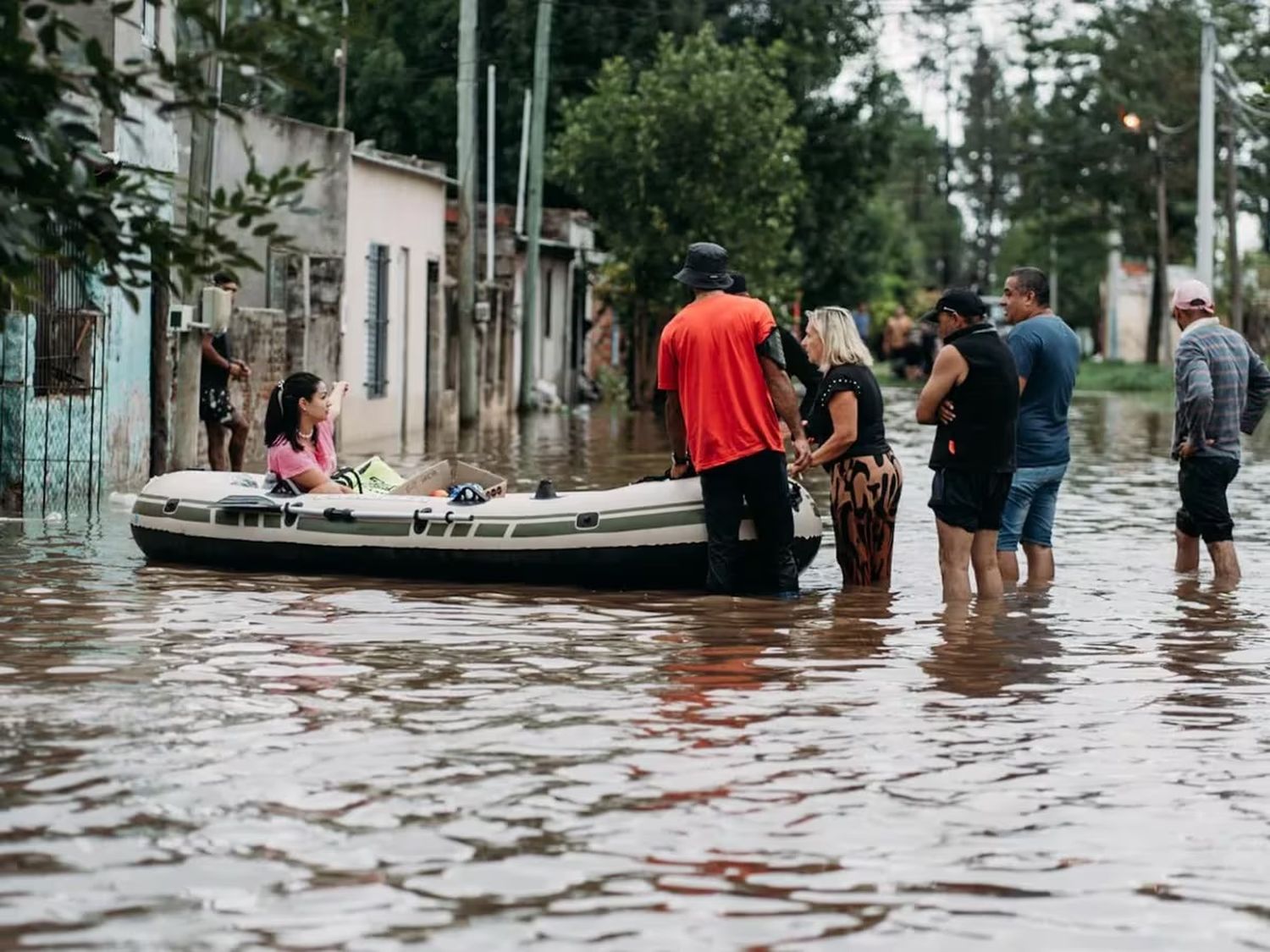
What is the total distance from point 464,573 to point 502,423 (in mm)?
21801

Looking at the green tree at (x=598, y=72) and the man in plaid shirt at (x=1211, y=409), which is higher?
the green tree at (x=598, y=72)

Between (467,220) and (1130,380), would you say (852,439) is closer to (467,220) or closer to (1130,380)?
(467,220)

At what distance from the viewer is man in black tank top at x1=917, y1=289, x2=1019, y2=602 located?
12.8m

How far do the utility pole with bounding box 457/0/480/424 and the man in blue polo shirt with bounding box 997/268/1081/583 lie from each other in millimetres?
21057

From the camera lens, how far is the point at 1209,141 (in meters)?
41.8

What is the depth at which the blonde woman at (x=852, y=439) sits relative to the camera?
44.1ft

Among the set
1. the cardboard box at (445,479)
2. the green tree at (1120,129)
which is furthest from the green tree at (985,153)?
the cardboard box at (445,479)

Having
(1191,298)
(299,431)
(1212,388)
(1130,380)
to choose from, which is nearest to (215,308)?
(299,431)

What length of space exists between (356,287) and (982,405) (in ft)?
60.8

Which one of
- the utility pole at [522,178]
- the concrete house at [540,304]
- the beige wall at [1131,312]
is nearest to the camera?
the concrete house at [540,304]

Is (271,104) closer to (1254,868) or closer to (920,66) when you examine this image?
(1254,868)

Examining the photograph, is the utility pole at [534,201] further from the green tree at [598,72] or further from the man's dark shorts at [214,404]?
the man's dark shorts at [214,404]

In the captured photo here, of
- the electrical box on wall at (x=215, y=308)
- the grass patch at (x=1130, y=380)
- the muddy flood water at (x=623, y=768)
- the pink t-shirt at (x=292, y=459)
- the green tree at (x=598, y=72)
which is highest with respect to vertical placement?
the green tree at (x=598, y=72)

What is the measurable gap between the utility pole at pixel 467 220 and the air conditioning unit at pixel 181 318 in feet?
48.7
